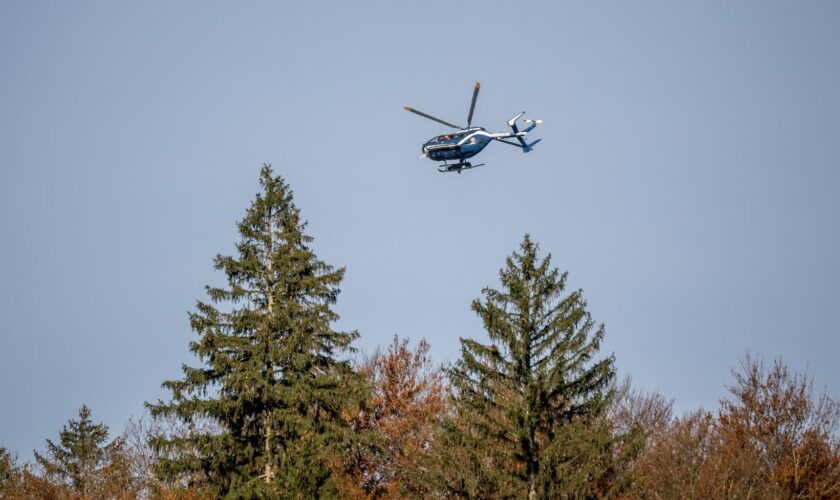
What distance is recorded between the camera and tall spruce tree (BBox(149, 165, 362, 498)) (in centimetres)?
2827

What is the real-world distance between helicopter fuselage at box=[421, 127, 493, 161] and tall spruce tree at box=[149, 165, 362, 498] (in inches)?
918

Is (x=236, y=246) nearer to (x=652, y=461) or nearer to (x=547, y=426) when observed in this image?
(x=547, y=426)

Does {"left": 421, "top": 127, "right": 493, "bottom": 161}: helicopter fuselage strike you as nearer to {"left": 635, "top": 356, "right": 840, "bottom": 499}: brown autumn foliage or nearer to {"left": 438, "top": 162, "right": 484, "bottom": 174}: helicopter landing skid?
Answer: {"left": 438, "top": 162, "right": 484, "bottom": 174}: helicopter landing skid

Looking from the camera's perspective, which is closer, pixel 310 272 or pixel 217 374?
pixel 217 374

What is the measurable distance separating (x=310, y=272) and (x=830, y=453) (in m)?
24.7

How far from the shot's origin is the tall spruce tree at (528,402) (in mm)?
26344

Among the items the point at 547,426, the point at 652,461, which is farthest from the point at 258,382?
the point at 652,461

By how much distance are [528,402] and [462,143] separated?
28.4m

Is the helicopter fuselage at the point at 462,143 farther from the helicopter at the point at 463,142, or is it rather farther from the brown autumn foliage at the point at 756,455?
the brown autumn foliage at the point at 756,455

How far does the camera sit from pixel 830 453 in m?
38.6

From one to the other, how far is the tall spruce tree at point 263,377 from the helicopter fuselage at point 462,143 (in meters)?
23.3

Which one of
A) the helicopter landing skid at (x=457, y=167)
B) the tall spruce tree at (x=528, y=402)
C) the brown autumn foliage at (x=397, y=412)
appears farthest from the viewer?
the helicopter landing skid at (x=457, y=167)

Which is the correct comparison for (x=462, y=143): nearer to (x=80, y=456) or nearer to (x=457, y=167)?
(x=457, y=167)

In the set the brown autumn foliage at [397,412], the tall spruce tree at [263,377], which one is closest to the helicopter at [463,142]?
the brown autumn foliage at [397,412]
